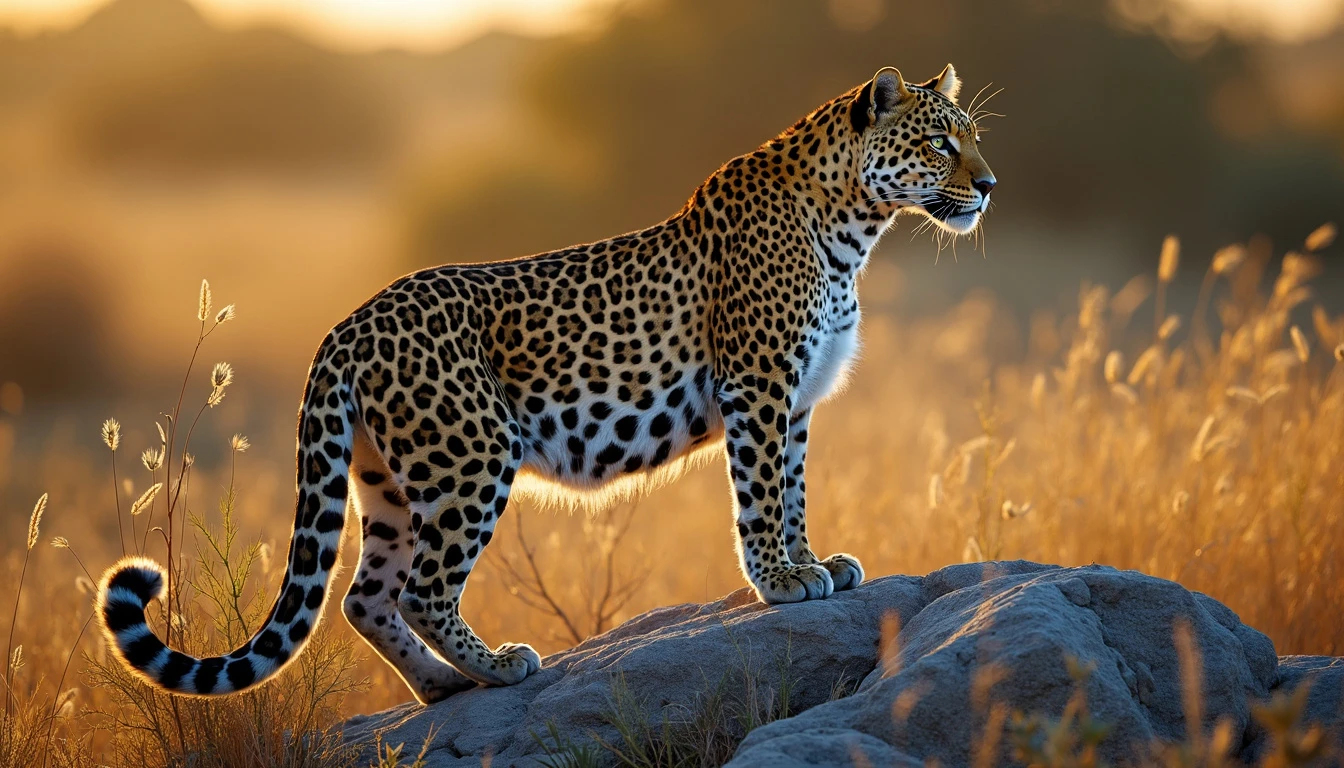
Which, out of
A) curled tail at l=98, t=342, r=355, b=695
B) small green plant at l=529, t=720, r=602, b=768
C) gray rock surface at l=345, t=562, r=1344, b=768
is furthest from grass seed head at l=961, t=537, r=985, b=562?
curled tail at l=98, t=342, r=355, b=695

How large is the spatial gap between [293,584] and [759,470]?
2108 millimetres

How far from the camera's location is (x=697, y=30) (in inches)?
1091

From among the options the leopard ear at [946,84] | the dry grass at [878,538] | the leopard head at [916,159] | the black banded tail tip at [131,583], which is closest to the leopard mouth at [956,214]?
the leopard head at [916,159]

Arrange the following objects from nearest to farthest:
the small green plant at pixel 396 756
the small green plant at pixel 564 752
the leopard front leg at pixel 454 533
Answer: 1. the small green plant at pixel 396 756
2. the small green plant at pixel 564 752
3. the leopard front leg at pixel 454 533

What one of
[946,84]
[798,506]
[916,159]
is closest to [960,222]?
[916,159]

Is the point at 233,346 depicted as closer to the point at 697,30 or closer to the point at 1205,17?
the point at 697,30

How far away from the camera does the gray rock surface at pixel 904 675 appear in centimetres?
423

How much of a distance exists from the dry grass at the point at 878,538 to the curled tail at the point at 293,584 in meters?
0.19

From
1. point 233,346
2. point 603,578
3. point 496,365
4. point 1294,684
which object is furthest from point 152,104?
point 1294,684

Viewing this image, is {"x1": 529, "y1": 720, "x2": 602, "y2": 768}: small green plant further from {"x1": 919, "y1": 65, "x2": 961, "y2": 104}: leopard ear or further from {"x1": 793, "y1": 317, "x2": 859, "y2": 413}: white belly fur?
{"x1": 919, "y1": 65, "x2": 961, "y2": 104}: leopard ear

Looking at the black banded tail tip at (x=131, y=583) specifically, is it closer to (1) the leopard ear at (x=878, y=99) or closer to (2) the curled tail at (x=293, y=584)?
(2) the curled tail at (x=293, y=584)

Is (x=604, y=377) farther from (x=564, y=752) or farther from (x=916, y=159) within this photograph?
(x=564, y=752)

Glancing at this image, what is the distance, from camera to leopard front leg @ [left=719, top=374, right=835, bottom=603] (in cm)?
621

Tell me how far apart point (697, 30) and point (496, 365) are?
22.7 m
